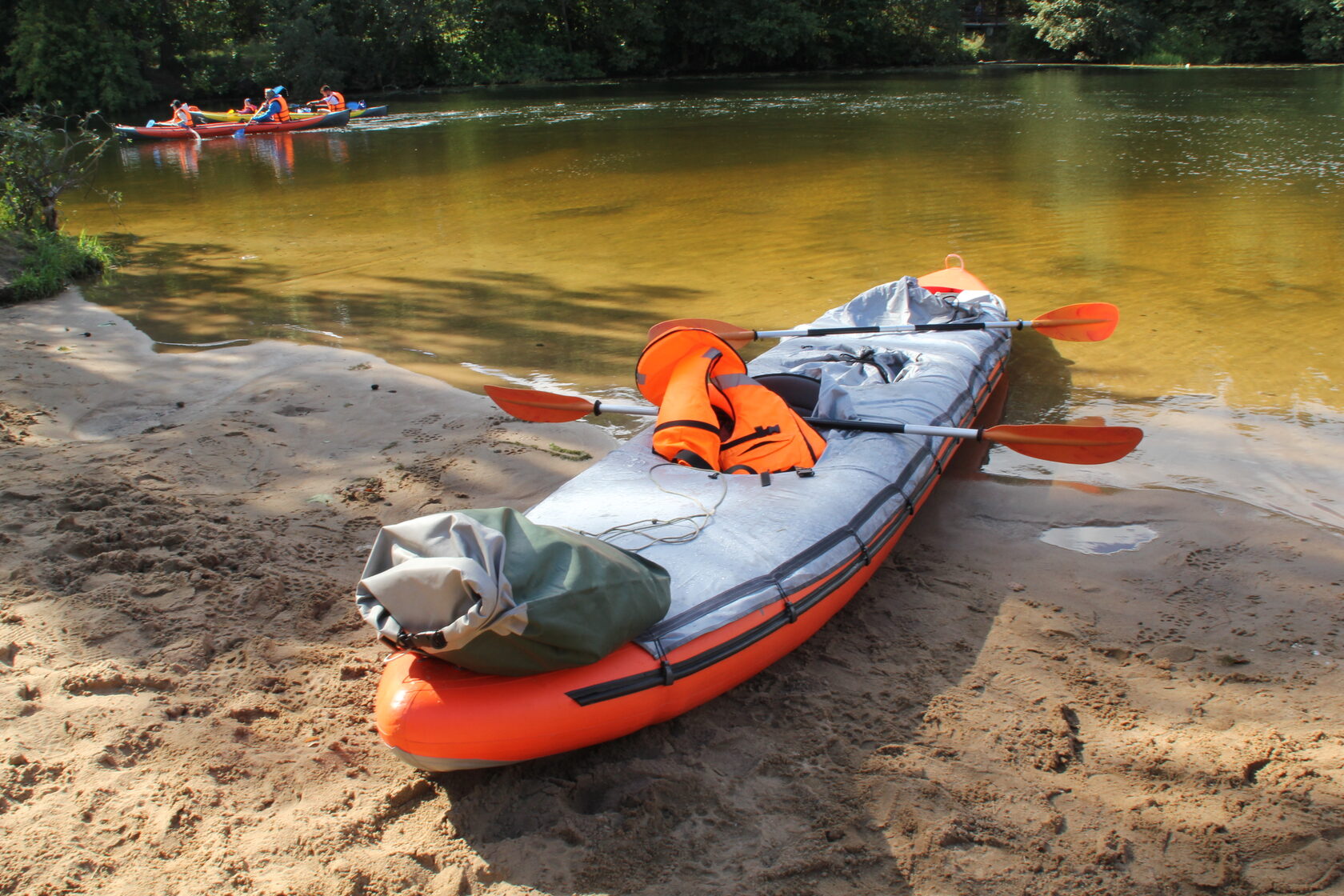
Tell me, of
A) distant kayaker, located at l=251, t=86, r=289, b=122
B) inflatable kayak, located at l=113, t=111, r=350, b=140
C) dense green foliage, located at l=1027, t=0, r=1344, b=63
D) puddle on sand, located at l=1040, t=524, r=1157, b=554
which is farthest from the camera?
dense green foliage, located at l=1027, t=0, r=1344, b=63

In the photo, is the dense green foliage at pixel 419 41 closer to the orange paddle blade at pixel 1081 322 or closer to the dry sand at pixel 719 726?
the dry sand at pixel 719 726

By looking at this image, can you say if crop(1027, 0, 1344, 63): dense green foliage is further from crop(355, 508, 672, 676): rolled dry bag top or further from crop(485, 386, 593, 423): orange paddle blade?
crop(355, 508, 672, 676): rolled dry bag top

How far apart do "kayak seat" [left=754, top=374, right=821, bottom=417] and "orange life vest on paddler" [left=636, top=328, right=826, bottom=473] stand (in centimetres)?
35

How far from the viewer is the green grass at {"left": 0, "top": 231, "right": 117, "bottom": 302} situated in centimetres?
687

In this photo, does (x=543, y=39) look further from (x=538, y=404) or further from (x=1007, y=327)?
(x=538, y=404)

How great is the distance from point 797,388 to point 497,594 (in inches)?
93.1

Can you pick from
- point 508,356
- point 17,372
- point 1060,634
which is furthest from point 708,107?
point 1060,634

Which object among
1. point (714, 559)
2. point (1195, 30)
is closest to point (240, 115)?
point (714, 559)

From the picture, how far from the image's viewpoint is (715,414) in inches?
144

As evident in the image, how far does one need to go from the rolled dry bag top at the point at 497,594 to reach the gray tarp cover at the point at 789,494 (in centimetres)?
27

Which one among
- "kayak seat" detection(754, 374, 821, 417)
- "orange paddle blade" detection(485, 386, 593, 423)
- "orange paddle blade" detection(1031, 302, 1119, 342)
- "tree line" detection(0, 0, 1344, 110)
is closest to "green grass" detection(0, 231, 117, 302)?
"orange paddle blade" detection(485, 386, 593, 423)

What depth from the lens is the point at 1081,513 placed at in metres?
3.97

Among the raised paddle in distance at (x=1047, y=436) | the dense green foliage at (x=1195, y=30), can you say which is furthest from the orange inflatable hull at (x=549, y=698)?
the dense green foliage at (x=1195, y=30)

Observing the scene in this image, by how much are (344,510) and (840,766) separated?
2293mm
